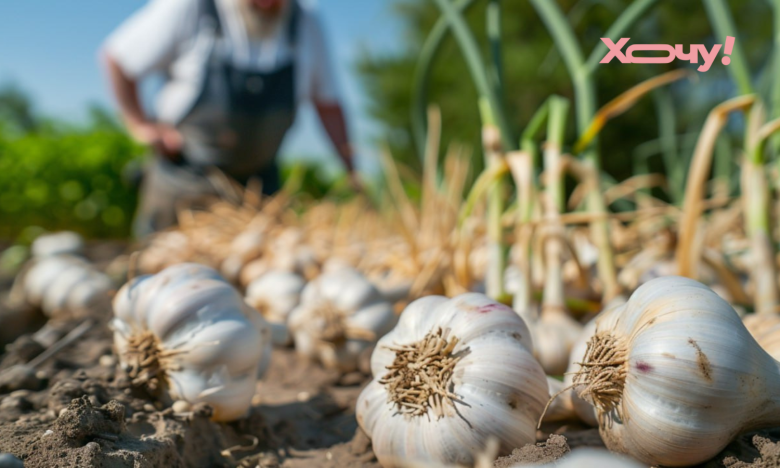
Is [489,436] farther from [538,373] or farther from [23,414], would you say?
[23,414]

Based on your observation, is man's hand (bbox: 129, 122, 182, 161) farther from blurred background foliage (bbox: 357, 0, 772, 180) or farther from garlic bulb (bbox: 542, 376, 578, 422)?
blurred background foliage (bbox: 357, 0, 772, 180)

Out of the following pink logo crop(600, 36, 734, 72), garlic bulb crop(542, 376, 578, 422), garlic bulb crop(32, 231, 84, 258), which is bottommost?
garlic bulb crop(32, 231, 84, 258)

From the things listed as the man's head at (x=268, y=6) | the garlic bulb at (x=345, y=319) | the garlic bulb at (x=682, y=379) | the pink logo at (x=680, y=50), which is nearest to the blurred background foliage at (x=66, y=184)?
the man's head at (x=268, y=6)

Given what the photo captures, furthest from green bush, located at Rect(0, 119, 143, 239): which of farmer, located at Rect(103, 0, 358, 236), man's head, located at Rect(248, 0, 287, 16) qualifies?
man's head, located at Rect(248, 0, 287, 16)

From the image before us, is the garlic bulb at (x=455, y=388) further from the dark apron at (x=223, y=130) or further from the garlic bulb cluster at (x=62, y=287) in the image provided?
the dark apron at (x=223, y=130)

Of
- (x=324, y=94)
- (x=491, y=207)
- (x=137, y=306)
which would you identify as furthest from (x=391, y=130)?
(x=137, y=306)

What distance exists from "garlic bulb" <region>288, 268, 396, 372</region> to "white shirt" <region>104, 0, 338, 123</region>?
157 centimetres

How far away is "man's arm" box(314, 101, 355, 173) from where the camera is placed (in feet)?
9.83

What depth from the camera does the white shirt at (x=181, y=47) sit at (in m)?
2.50

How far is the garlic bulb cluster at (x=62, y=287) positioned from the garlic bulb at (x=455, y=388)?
4.33ft

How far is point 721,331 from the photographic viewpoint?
588 mm

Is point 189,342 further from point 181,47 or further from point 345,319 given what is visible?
point 181,47

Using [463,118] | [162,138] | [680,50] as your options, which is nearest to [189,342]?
[680,50]

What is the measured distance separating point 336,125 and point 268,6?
70 centimetres
